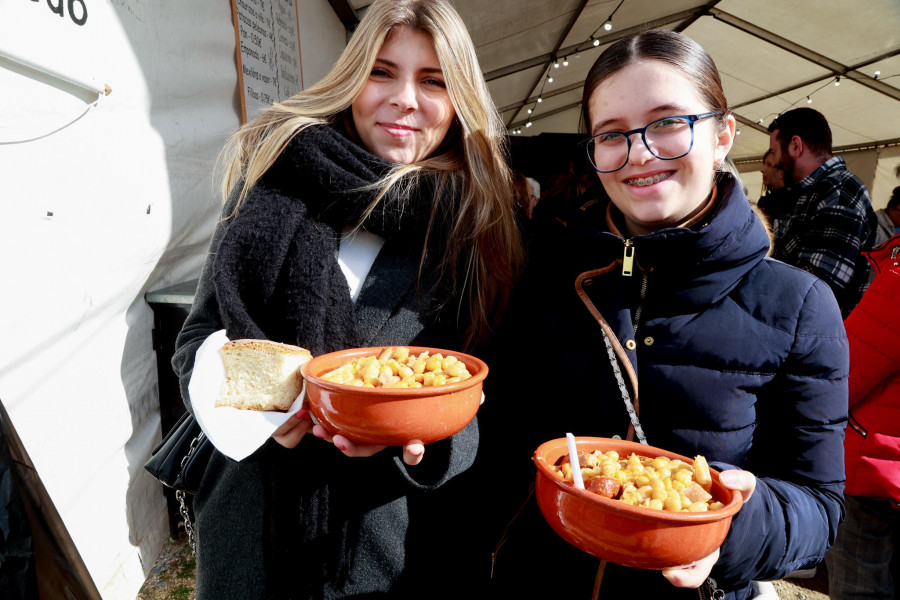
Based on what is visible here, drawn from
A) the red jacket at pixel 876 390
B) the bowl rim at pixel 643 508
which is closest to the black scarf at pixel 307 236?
the bowl rim at pixel 643 508

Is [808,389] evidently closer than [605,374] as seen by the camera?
Yes

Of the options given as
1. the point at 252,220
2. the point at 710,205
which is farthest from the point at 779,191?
the point at 252,220

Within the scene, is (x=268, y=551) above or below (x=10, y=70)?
below

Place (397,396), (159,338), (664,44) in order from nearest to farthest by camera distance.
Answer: (397,396)
(664,44)
(159,338)

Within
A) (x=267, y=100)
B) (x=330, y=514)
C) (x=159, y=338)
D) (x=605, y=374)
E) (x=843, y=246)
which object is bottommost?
(x=330, y=514)

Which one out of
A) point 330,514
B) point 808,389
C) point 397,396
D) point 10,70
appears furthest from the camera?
point 10,70

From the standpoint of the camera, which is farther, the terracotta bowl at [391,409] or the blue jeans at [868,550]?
the blue jeans at [868,550]

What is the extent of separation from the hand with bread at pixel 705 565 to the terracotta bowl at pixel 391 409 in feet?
1.51

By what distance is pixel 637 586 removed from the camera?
1174mm

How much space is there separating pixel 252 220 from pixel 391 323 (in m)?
0.48

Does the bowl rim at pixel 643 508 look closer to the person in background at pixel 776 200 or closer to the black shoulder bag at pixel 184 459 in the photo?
the black shoulder bag at pixel 184 459

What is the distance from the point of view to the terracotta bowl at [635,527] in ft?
2.66

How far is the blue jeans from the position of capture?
2025 mm

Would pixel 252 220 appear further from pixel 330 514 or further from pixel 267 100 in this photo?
pixel 267 100
